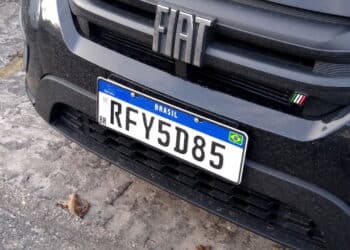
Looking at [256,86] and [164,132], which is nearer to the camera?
[256,86]

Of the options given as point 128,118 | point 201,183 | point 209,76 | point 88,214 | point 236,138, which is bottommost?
point 88,214

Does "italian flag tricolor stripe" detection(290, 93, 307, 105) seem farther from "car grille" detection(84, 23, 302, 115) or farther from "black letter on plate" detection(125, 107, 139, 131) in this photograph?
"black letter on plate" detection(125, 107, 139, 131)

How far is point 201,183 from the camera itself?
2.00 m

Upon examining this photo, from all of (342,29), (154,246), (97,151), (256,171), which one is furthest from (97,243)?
(342,29)

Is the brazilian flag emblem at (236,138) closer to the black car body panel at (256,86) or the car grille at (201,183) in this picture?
the black car body panel at (256,86)

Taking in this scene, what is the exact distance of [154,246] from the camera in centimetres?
225

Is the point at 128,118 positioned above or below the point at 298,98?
below

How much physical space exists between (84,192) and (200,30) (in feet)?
3.48

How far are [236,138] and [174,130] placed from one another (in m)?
0.23

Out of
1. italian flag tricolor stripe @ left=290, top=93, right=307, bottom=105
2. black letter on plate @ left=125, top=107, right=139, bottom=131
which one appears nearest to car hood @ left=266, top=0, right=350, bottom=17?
italian flag tricolor stripe @ left=290, top=93, right=307, bottom=105

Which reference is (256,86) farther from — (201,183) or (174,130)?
(201,183)

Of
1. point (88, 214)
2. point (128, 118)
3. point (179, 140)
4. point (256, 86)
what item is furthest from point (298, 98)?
point (88, 214)

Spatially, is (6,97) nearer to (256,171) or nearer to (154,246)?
(154,246)

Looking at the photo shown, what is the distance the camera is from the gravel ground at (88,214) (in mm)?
2270
